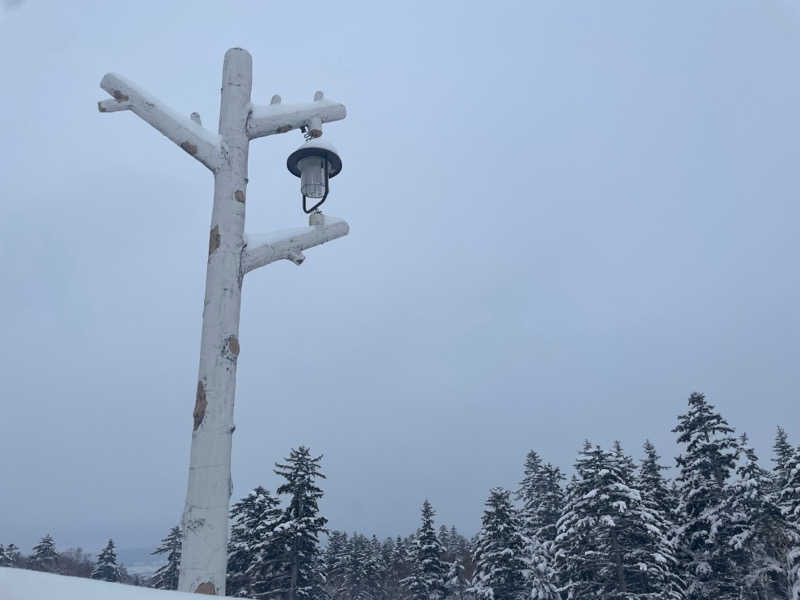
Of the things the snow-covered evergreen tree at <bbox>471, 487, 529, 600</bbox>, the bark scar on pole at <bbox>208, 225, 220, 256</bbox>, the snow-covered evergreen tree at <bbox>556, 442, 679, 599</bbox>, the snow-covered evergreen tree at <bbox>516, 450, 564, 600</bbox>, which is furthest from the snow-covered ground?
the snow-covered evergreen tree at <bbox>516, 450, 564, 600</bbox>

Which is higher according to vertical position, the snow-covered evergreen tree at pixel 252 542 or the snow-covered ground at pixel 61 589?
the snow-covered evergreen tree at pixel 252 542

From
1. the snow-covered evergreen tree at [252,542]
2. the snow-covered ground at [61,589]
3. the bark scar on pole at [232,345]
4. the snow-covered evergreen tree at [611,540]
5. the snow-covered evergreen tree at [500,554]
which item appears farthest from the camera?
the snow-covered evergreen tree at [500,554]

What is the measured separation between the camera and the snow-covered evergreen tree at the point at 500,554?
111ft

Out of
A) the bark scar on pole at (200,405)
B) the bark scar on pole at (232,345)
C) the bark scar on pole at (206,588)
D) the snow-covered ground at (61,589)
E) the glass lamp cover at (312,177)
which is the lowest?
the snow-covered ground at (61,589)

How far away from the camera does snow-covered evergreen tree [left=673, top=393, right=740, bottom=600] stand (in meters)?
27.3

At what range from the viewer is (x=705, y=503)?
92.7ft

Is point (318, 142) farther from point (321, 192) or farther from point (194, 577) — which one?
point (194, 577)

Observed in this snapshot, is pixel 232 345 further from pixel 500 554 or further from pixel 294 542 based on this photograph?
pixel 500 554

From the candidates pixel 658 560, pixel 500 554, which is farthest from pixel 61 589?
pixel 500 554

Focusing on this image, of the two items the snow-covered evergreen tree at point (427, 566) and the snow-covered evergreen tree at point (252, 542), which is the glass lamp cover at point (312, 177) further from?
the snow-covered evergreen tree at point (427, 566)

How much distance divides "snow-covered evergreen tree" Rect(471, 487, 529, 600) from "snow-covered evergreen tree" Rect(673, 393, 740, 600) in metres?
9.11

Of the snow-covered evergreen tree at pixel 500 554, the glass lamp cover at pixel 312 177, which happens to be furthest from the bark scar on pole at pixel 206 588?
the snow-covered evergreen tree at pixel 500 554

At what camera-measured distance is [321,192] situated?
17.6 feet

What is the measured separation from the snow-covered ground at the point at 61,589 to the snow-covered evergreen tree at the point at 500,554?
35.4 m
